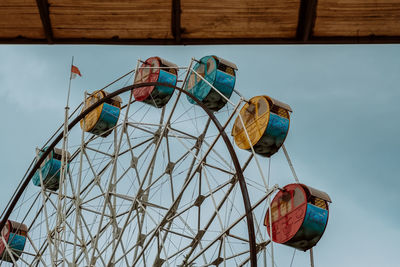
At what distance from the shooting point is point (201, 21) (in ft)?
10.9

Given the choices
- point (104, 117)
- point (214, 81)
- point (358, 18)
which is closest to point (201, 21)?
point (358, 18)

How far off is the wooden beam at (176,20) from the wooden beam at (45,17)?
0.69m

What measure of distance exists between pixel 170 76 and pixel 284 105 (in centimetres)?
537

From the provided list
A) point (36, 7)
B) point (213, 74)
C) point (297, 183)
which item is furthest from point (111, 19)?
point (213, 74)

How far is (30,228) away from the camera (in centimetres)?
2575

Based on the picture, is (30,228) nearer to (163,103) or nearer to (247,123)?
(163,103)

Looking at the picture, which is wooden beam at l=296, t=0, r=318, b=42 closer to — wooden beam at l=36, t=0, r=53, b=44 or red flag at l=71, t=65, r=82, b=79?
wooden beam at l=36, t=0, r=53, b=44

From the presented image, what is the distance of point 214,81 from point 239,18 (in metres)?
16.7

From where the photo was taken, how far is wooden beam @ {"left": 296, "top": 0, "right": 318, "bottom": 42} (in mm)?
3107

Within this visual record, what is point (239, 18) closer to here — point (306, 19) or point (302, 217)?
point (306, 19)

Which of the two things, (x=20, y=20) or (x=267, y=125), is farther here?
(x=267, y=125)

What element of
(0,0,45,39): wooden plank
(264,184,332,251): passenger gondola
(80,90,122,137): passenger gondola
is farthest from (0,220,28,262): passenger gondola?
(0,0,45,39): wooden plank

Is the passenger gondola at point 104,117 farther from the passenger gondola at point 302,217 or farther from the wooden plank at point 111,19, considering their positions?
the wooden plank at point 111,19

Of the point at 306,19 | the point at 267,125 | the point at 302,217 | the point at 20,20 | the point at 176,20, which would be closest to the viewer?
the point at 306,19
